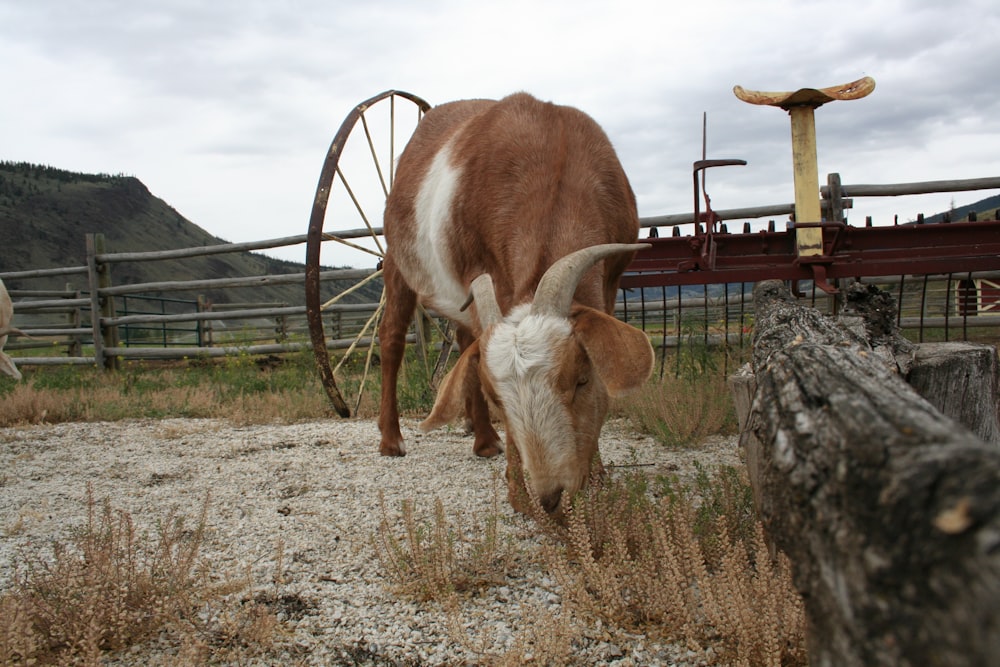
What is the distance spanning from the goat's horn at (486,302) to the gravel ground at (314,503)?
0.63 m

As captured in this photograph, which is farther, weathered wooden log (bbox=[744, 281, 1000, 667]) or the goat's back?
the goat's back

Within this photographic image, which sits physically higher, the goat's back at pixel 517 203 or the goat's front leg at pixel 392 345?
the goat's back at pixel 517 203

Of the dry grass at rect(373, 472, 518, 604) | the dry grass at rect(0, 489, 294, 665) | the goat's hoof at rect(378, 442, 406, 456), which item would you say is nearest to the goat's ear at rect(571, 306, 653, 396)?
the dry grass at rect(373, 472, 518, 604)

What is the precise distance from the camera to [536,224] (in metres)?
3.07

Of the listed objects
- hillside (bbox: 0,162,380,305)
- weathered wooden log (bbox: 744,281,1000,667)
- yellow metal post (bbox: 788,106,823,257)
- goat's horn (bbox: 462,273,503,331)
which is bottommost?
weathered wooden log (bbox: 744,281,1000,667)

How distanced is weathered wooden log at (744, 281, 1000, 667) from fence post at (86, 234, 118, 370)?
11.1 meters

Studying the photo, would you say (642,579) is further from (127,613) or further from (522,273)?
(127,613)

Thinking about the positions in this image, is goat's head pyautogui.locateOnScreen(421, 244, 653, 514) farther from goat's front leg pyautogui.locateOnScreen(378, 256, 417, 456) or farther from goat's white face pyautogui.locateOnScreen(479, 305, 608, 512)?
goat's front leg pyautogui.locateOnScreen(378, 256, 417, 456)

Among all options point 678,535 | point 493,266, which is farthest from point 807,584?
point 493,266

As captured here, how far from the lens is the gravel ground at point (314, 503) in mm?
2137

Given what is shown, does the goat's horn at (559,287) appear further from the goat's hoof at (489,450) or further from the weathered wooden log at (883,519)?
the goat's hoof at (489,450)

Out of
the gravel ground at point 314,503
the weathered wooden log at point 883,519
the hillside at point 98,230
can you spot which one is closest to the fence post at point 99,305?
the gravel ground at point 314,503

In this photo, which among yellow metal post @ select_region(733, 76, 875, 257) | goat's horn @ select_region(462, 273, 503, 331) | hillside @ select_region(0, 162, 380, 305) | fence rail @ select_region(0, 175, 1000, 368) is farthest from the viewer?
hillside @ select_region(0, 162, 380, 305)

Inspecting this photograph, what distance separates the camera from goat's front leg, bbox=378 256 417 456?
4648 millimetres
